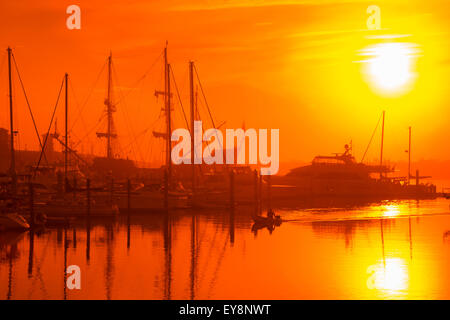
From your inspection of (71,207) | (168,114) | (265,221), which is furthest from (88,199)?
(168,114)

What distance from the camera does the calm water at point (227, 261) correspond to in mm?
28375

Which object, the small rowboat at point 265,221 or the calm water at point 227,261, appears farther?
the small rowboat at point 265,221

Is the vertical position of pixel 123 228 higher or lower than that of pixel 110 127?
lower

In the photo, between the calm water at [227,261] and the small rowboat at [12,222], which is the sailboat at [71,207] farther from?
the small rowboat at [12,222]

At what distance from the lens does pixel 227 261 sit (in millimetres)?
36781

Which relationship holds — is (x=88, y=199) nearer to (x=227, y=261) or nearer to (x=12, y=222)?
(x=12, y=222)

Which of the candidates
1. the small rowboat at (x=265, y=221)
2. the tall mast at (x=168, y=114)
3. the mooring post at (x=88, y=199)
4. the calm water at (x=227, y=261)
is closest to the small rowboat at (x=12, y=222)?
the calm water at (x=227, y=261)

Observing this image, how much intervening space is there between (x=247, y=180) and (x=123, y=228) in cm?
4171

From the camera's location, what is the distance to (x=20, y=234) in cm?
4606

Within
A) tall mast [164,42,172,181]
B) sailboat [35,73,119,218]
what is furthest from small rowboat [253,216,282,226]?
tall mast [164,42,172,181]

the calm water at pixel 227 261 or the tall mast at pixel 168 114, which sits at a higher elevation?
the tall mast at pixel 168 114
